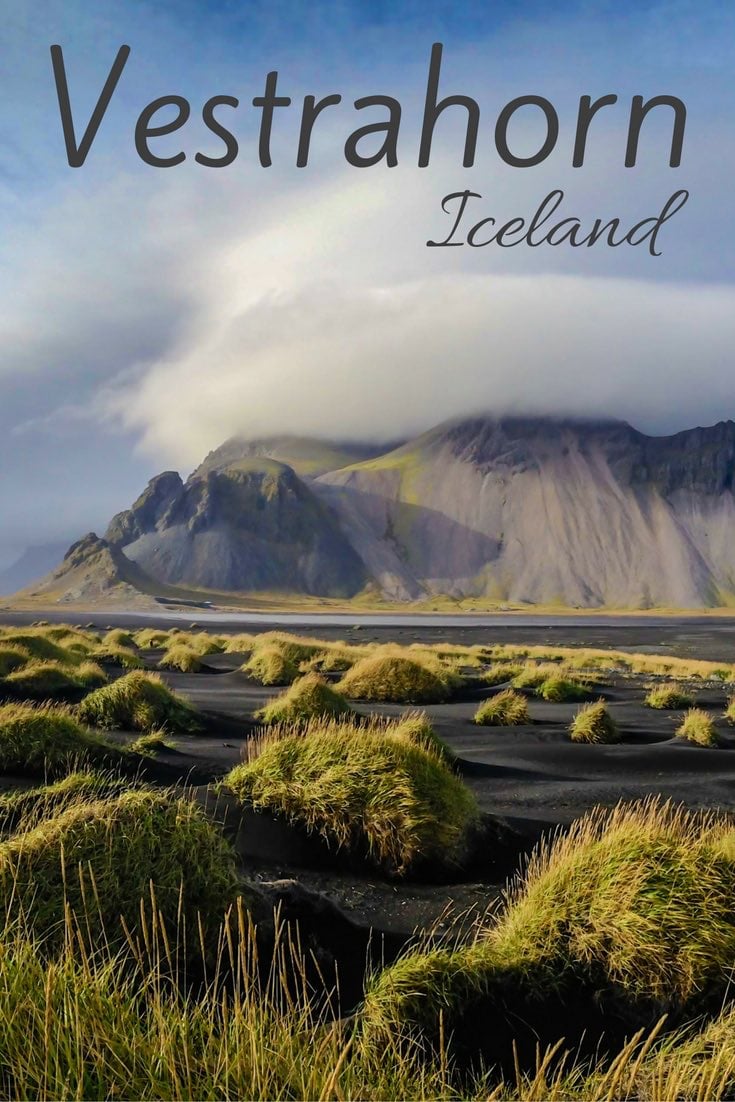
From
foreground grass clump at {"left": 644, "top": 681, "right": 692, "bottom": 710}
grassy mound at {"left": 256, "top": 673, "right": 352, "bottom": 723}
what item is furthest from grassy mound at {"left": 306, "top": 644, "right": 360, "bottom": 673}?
grassy mound at {"left": 256, "top": 673, "right": 352, "bottom": 723}

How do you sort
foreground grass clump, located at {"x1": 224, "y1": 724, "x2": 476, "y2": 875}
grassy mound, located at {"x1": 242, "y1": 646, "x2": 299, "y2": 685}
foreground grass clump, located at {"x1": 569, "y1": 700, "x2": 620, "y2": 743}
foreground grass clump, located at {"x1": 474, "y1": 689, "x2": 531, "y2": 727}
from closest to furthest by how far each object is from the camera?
foreground grass clump, located at {"x1": 224, "y1": 724, "x2": 476, "y2": 875} → foreground grass clump, located at {"x1": 569, "y1": 700, "x2": 620, "y2": 743} → foreground grass clump, located at {"x1": 474, "y1": 689, "x2": 531, "y2": 727} → grassy mound, located at {"x1": 242, "y1": 646, "x2": 299, "y2": 685}

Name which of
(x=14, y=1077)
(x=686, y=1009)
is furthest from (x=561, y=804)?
(x=14, y=1077)

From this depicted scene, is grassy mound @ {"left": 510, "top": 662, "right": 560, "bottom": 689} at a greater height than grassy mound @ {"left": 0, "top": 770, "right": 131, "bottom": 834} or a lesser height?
lesser

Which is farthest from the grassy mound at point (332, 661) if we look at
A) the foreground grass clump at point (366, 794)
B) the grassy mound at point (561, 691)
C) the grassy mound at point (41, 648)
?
the foreground grass clump at point (366, 794)

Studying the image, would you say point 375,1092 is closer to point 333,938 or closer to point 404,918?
point 333,938

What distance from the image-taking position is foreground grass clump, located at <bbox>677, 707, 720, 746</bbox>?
20.6 metres

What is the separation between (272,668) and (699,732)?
59.0 feet

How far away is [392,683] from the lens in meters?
29.1

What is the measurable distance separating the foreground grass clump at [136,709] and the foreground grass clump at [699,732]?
12404mm

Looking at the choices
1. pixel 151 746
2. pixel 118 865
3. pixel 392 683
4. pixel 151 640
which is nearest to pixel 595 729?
pixel 392 683

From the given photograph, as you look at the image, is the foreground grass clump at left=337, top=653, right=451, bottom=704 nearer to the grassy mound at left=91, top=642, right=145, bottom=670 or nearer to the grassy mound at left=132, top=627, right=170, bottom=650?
the grassy mound at left=91, top=642, right=145, bottom=670

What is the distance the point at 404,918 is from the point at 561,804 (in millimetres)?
6029

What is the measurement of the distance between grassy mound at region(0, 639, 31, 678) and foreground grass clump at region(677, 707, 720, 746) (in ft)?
72.6

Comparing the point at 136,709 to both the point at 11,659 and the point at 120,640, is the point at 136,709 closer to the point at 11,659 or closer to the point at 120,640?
the point at 11,659
